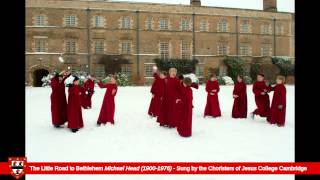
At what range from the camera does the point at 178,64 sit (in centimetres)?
3906

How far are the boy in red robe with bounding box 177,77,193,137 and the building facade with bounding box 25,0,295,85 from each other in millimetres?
28355

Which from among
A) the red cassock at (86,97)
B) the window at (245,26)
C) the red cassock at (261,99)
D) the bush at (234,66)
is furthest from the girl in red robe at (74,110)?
the window at (245,26)

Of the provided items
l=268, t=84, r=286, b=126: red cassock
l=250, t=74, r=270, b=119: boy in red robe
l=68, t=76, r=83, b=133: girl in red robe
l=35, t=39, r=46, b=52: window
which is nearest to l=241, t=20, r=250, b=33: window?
l=35, t=39, r=46, b=52: window

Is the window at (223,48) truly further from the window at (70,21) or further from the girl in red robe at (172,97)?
the girl in red robe at (172,97)

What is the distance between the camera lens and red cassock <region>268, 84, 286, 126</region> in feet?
34.7

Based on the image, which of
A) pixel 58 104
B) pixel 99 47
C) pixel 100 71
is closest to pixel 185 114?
pixel 58 104

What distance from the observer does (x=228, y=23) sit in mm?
41750

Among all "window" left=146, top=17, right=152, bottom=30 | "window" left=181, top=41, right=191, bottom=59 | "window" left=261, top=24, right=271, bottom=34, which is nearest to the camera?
"window" left=146, top=17, right=152, bottom=30

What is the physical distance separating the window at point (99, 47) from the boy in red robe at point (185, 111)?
29.8m

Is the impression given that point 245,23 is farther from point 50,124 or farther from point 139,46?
point 50,124

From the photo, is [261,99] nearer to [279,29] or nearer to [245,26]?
[245,26]

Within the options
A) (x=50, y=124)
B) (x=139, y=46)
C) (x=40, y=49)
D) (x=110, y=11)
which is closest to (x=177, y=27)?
(x=139, y=46)

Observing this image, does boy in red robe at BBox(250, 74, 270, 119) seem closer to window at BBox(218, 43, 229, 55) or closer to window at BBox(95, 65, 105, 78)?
window at BBox(95, 65, 105, 78)
